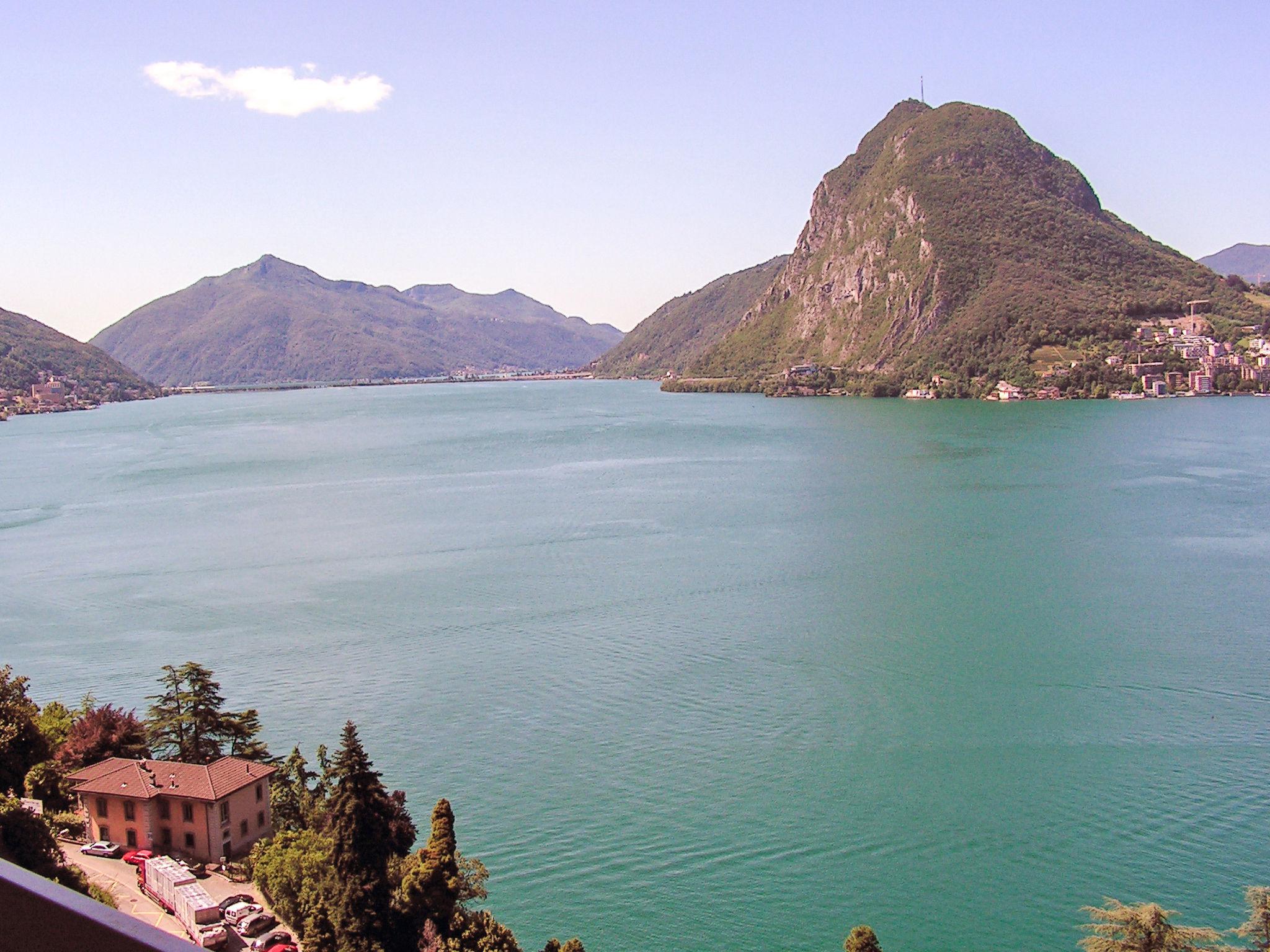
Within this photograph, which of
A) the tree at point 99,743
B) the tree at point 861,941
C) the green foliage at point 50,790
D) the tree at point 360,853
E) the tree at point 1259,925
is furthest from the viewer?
the tree at point 99,743

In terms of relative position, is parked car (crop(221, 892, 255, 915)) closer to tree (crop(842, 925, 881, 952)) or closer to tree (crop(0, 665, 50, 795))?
tree (crop(0, 665, 50, 795))

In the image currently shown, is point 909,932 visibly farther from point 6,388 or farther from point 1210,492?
point 6,388

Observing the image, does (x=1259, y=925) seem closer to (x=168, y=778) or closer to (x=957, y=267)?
(x=168, y=778)

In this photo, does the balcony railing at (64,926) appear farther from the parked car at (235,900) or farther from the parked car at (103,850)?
the parked car at (103,850)

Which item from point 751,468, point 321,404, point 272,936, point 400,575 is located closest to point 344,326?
point 321,404

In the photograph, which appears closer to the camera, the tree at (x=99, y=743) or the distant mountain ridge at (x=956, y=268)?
the tree at (x=99, y=743)

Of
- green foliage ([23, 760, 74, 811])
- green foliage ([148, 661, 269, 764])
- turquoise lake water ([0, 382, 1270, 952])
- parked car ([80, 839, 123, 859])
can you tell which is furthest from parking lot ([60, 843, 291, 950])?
turquoise lake water ([0, 382, 1270, 952])

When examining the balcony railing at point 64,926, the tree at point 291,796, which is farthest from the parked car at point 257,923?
the balcony railing at point 64,926
